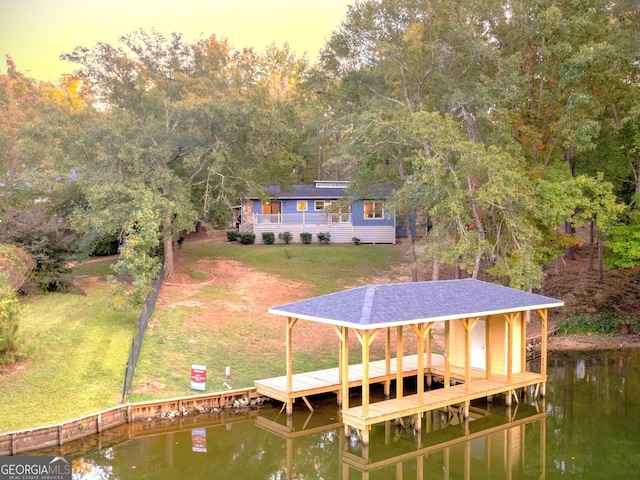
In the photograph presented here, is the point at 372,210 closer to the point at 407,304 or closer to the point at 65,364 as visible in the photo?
the point at 407,304

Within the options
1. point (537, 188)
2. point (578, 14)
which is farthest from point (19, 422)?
point (578, 14)

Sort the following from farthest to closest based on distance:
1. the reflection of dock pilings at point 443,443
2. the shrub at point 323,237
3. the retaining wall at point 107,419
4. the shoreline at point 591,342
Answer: the shrub at point 323,237 → the shoreline at point 591,342 → the reflection of dock pilings at point 443,443 → the retaining wall at point 107,419

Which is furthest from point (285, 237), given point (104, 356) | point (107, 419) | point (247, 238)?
point (107, 419)

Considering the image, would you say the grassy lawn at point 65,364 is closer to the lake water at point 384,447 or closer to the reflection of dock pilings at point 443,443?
the lake water at point 384,447

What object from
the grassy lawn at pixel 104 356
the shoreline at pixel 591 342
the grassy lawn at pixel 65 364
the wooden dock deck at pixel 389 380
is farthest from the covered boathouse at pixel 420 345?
the shoreline at pixel 591 342

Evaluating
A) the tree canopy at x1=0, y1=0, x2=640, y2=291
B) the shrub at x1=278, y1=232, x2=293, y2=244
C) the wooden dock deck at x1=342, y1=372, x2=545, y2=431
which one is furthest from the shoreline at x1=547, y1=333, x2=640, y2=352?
the shrub at x1=278, y1=232, x2=293, y2=244

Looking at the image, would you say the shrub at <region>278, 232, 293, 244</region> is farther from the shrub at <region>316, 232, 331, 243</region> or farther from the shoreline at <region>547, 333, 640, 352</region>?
the shoreline at <region>547, 333, 640, 352</region>
